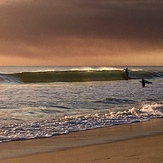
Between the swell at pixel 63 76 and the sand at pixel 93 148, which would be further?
the swell at pixel 63 76

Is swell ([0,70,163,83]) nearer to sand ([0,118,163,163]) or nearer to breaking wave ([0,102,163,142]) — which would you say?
breaking wave ([0,102,163,142])

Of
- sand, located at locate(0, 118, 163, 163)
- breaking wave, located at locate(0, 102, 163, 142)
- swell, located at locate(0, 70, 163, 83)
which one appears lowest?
sand, located at locate(0, 118, 163, 163)

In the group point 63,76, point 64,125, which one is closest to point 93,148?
point 64,125

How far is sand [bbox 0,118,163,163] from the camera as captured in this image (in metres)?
6.43

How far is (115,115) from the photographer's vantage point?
1260 centimetres

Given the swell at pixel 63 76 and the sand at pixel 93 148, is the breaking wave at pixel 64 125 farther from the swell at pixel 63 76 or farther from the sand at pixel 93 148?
the swell at pixel 63 76

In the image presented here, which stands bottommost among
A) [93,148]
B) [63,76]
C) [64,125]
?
[93,148]

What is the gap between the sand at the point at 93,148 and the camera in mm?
6426

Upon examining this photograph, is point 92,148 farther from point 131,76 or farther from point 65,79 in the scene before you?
point 131,76

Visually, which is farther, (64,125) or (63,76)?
(63,76)

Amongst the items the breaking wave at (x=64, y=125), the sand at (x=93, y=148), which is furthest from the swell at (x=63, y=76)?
the sand at (x=93, y=148)

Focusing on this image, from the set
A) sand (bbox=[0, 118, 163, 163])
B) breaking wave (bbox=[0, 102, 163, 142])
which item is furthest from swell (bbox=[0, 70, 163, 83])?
sand (bbox=[0, 118, 163, 163])

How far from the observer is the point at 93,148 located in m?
7.36

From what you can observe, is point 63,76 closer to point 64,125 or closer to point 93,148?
Result: point 64,125
